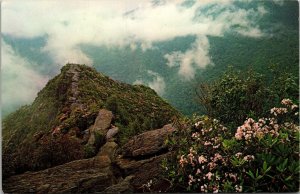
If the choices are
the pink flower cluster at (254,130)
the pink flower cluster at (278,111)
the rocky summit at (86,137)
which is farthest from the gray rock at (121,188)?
the pink flower cluster at (278,111)

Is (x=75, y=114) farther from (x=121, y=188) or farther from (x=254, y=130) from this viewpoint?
(x=254, y=130)

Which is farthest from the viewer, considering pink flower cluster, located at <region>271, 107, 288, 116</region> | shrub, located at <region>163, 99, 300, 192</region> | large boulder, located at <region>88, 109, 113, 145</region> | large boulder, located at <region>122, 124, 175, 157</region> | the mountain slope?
large boulder, located at <region>88, 109, 113, 145</region>

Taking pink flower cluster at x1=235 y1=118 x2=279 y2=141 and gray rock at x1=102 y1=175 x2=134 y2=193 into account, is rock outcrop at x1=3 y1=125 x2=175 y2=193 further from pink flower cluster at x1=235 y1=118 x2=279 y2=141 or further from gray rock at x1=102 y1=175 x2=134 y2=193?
pink flower cluster at x1=235 y1=118 x2=279 y2=141

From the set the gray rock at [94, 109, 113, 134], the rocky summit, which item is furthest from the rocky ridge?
the gray rock at [94, 109, 113, 134]

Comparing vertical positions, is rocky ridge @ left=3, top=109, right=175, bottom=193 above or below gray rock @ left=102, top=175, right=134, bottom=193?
above

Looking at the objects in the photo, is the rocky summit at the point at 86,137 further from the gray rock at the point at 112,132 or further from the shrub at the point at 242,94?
the shrub at the point at 242,94

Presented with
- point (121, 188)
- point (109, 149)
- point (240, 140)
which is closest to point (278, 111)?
point (240, 140)

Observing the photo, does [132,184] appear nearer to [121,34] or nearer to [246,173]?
[246,173]
